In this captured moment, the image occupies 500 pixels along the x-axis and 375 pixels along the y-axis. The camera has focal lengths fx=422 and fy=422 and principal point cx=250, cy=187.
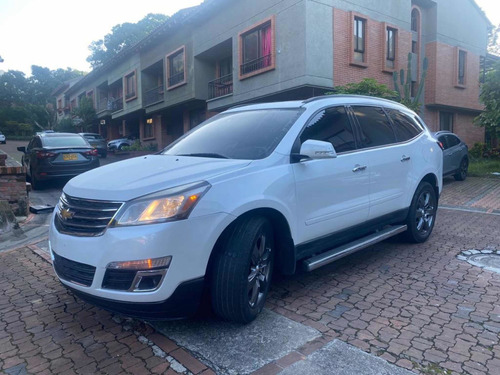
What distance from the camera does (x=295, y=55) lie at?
13867mm

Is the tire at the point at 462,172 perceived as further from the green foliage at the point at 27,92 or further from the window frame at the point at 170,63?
the green foliage at the point at 27,92

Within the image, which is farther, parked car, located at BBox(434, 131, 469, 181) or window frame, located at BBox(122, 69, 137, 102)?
window frame, located at BBox(122, 69, 137, 102)

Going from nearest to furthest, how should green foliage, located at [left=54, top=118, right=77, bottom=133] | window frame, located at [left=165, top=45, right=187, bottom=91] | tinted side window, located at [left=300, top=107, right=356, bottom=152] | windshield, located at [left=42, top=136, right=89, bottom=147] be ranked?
tinted side window, located at [left=300, top=107, right=356, bottom=152] → windshield, located at [left=42, top=136, right=89, bottom=147] → window frame, located at [left=165, top=45, right=187, bottom=91] → green foliage, located at [left=54, top=118, right=77, bottom=133]

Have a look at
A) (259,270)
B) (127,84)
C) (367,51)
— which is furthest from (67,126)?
(259,270)

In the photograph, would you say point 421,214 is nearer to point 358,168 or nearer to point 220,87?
point 358,168

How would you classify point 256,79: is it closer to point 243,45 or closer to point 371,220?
point 243,45

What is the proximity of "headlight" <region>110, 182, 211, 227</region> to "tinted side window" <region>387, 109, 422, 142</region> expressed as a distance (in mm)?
3344

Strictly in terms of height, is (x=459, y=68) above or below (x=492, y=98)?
above

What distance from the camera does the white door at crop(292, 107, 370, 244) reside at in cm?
373

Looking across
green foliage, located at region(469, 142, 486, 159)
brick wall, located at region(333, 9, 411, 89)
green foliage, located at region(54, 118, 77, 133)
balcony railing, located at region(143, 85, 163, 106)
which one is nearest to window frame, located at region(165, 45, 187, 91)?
balcony railing, located at region(143, 85, 163, 106)

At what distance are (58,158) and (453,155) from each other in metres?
11.1

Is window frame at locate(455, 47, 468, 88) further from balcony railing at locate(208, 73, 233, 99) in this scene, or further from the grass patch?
balcony railing at locate(208, 73, 233, 99)

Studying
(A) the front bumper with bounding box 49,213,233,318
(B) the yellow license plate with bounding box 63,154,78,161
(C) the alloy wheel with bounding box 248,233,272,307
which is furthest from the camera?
(B) the yellow license plate with bounding box 63,154,78,161

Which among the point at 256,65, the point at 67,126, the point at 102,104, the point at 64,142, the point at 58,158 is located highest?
the point at 102,104
